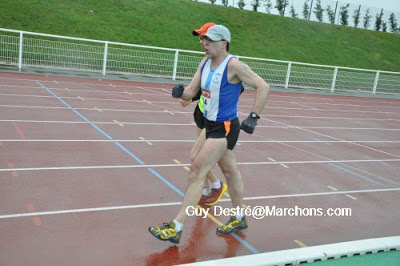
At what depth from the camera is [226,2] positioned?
40.4 meters

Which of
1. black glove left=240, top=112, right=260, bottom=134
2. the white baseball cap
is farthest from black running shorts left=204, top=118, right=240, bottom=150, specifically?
the white baseball cap

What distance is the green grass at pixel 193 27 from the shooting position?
2666cm

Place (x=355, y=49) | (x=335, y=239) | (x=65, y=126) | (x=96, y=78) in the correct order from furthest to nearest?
1. (x=355, y=49)
2. (x=96, y=78)
3. (x=65, y=126)
4. (x=335, y=239)

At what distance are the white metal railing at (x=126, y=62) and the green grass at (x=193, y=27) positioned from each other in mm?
7529

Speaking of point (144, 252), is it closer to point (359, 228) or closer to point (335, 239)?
point (335, 239)

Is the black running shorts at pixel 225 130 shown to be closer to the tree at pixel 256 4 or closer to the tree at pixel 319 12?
the tree at pixel 256 4

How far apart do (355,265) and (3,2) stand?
1093 inches

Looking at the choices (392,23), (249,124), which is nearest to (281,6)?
(392,23)

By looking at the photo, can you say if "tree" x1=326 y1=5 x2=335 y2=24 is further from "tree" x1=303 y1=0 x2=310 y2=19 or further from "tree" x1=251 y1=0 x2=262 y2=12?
"tree" x1=251 y1=0 x2=262 y2=12

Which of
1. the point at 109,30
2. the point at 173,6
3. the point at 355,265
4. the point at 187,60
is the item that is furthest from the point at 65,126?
the point at 173,6

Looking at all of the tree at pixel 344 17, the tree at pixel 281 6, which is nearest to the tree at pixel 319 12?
the tree at pixel 344 17

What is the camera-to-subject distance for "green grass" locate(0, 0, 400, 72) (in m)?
26.7

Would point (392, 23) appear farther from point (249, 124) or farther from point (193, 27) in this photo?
→ point (249, 124)

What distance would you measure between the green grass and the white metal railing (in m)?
7.53
